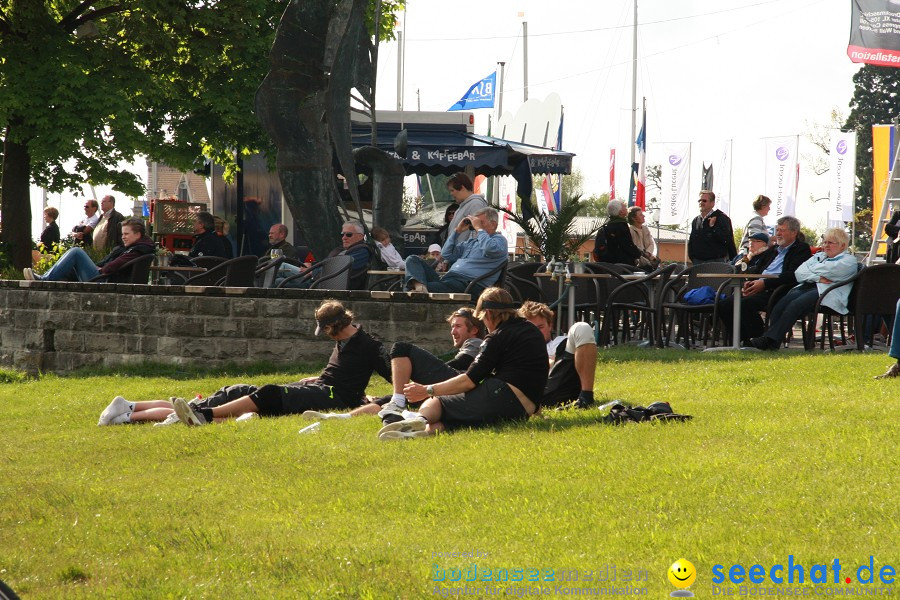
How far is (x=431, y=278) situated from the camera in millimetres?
12648

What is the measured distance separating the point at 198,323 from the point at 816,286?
6369 millimetres

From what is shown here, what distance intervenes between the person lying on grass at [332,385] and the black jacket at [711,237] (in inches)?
256

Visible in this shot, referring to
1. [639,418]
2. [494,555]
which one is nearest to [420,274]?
[639,418]

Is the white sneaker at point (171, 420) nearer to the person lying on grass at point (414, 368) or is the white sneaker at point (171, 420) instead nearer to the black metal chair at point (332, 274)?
the person lying on grass at point (414, 368)

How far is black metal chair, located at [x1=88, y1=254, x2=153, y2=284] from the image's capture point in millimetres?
13922

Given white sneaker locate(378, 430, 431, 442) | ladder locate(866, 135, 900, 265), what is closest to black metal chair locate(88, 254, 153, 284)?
white sneaker locate(378, 430, 431, 442)

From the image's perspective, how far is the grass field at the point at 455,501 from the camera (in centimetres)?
456

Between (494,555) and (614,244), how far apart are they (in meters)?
10.2

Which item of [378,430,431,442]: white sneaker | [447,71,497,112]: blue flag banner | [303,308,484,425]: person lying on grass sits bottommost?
[378,430,431,442]: white sneaker

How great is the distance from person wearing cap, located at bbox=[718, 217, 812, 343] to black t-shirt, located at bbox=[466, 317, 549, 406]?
4888mm

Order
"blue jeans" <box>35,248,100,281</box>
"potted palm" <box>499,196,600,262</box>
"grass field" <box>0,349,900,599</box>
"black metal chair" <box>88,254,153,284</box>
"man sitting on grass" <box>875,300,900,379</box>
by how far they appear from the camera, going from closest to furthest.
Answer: "grass field" <box>0,349,900,599</box> → "man sitting on grass" <box>875,300,900,379</box> → "potted palm" <box>499,196,600,262</box> → "black metal chair" <box>88,254,153,284</box> → "blue jeans" <box>35,248,100,281</box>

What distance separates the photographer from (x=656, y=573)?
4.28 meters

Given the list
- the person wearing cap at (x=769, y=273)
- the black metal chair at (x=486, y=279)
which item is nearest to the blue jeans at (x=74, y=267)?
the black metal chair at (x=486, y=279)

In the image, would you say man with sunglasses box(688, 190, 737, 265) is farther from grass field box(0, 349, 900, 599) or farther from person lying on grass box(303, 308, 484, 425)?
person lying on grass box(303, 308, 484, 425)
